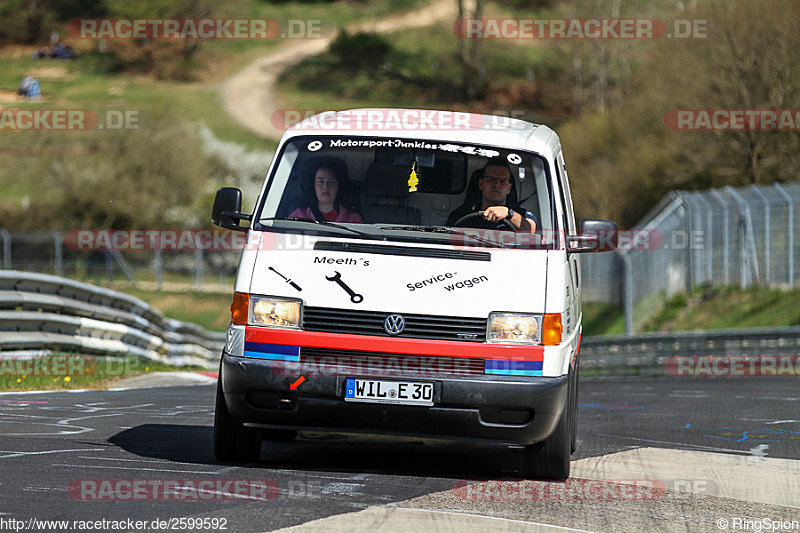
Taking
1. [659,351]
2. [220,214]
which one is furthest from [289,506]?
[659,351]

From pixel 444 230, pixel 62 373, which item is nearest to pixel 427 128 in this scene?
pixel 444 230

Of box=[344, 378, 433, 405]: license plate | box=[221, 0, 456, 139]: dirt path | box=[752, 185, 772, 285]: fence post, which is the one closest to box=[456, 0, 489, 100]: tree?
box=[221, 0, 456, 139]: dirt path

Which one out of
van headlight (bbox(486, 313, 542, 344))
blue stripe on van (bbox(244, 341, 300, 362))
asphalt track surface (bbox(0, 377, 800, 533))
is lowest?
asphalt track surface (bbox(0, 377, 800, 533))

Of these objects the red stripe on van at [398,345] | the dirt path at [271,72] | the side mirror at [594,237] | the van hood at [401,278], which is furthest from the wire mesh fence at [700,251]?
the dirt path at [271,72]

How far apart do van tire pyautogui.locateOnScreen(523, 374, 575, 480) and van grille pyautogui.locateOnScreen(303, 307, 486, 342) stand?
78cm

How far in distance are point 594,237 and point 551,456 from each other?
1.60 metres

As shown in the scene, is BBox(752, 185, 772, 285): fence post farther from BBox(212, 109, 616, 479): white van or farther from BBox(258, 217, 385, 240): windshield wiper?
BBox(258, 217, 385, 240): windshield wiper

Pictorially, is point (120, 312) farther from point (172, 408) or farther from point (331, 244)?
point (331, 244)

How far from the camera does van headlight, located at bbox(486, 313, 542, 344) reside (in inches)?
310

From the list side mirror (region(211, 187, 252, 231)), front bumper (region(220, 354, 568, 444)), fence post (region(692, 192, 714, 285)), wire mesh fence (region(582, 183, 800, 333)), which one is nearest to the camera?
front bumper (region(220, 354, 568, 444))

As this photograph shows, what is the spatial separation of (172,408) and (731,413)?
18.6ft

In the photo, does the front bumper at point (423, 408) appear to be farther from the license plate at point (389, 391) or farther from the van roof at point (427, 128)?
the van roof at point (427, 128)

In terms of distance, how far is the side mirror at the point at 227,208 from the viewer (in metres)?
8.64

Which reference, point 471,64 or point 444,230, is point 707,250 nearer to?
point 444,230
